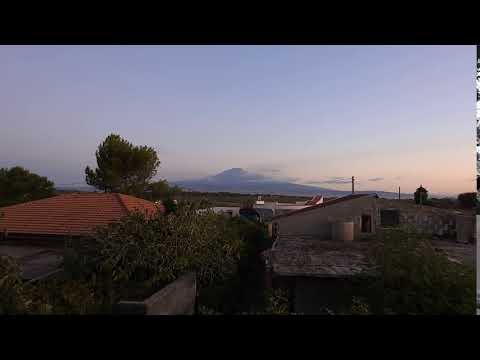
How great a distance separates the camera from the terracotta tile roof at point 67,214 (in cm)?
685

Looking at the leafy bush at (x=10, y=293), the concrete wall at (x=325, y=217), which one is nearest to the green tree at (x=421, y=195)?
the concrete wall at (x=325, y=217)

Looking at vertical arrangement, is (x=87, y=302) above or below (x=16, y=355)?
below

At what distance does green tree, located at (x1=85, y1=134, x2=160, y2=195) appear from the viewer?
12023mm

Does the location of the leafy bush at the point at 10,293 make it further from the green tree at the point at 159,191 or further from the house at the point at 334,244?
the green tree at the point at 159,191

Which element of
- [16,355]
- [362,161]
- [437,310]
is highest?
[362,161]

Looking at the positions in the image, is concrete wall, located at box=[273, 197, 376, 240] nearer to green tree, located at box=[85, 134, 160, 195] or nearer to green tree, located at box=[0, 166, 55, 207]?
green tree, located at box=[85, 134, 160, 195]

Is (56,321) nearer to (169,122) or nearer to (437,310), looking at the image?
(437,310)

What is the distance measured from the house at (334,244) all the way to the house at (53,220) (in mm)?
2753

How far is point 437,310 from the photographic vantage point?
313 cm

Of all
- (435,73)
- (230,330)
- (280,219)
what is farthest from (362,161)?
(230,330)

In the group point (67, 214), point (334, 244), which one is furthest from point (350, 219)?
point (67, 214)

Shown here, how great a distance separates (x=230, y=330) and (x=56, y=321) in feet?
1.22

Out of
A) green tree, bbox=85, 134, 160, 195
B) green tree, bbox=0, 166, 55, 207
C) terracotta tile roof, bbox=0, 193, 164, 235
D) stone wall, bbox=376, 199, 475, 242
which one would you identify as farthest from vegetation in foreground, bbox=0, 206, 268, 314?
green tree, bbox=0, 166, 55, 207

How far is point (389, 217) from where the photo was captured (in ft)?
31.0
